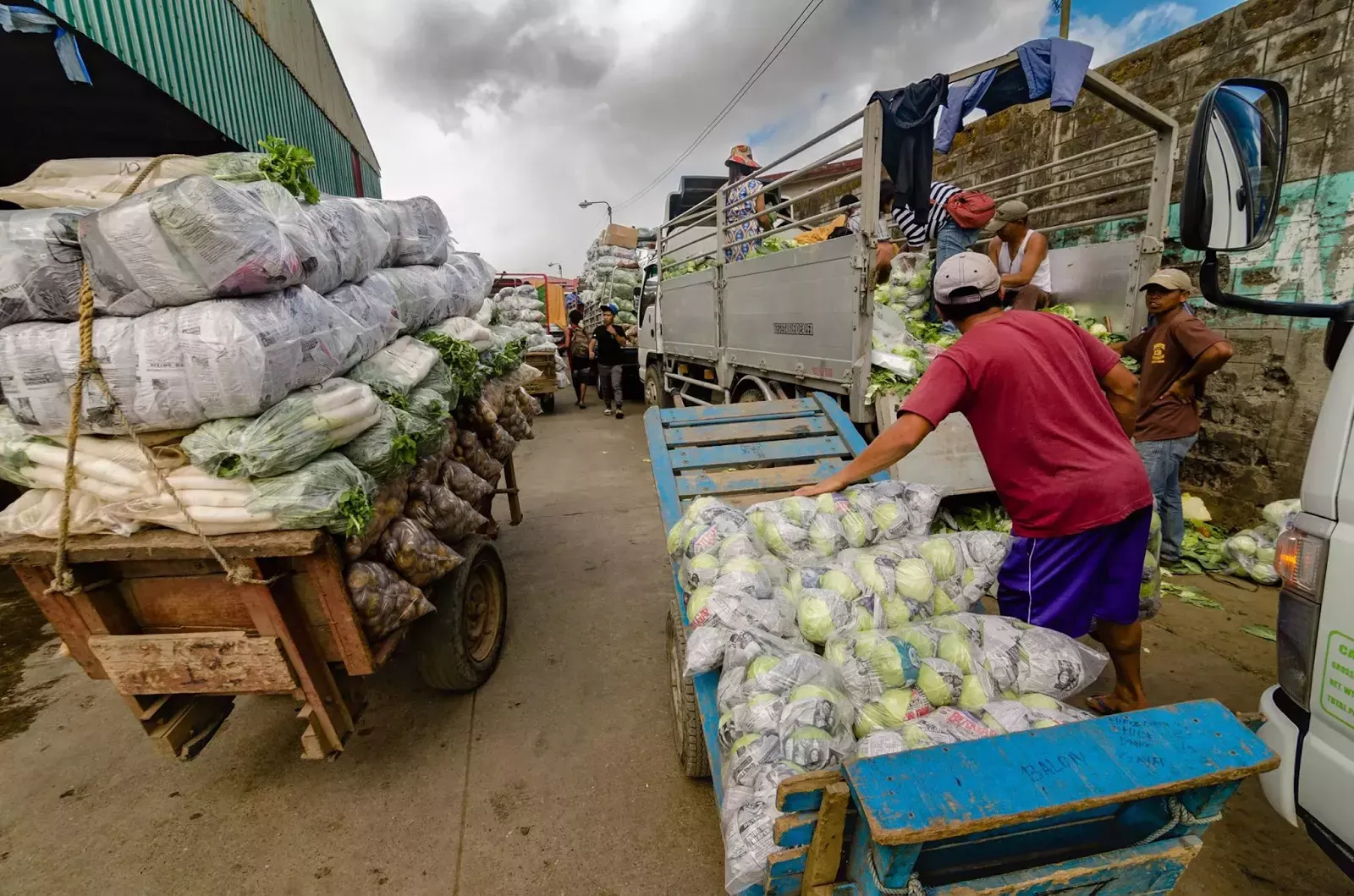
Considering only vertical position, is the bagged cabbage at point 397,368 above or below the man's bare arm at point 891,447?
above

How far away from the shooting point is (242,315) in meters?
1.83

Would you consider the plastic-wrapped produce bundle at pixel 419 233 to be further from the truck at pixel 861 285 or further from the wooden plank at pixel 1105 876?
the wooden plank at pixel 1105 876

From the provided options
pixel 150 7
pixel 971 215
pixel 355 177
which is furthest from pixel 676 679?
pixel 355 177

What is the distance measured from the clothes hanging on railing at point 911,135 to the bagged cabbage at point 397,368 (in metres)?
3.23

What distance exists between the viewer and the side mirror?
1571 millimetres

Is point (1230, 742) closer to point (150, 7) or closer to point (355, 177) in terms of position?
point (150, 7)

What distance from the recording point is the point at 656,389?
10250 millimetres

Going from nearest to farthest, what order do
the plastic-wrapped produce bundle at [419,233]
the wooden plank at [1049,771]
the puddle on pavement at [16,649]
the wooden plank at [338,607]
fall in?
the wooden plank at [1049,771], the wooden plank at [338,607], the puddle on pavement at [16,649], the plastic-wrapped produce bundle at [419,233]

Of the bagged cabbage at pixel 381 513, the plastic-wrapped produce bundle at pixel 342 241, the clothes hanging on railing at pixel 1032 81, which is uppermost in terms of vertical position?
the clothes hanging on railing at pixel 1032 81

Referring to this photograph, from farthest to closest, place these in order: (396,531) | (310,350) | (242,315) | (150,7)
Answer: (150,7) → (396,531) → (310,350) → (242,315)

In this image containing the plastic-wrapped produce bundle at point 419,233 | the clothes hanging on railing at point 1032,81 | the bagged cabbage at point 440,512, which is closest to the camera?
the bagged cabbage at point 440,512

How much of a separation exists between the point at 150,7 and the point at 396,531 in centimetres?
407

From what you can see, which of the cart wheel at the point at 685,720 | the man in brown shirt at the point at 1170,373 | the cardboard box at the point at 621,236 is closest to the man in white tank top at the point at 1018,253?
the man in brown shirt at the point at 1170,373

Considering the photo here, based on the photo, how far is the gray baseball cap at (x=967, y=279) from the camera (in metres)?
2.08
